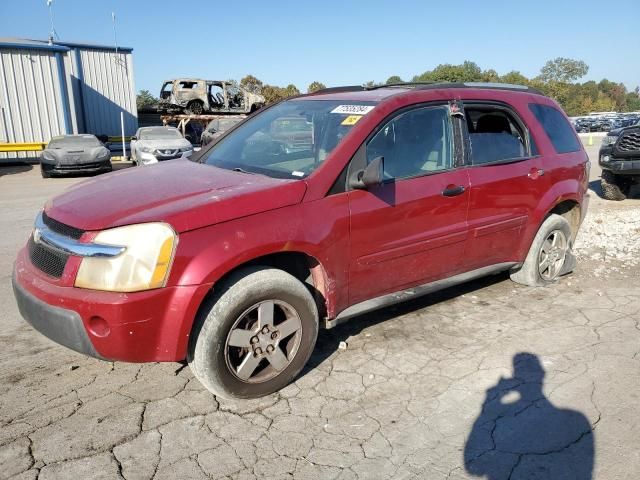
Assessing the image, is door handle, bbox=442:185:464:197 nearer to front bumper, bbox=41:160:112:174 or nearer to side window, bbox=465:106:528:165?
side window, bbox=465:106:528:165

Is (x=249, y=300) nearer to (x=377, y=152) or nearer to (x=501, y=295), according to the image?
(x=377, y=152)

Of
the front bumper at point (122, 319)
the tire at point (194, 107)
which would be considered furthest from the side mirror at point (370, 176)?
the tire at point (194, 107)

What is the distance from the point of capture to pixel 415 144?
3719mm

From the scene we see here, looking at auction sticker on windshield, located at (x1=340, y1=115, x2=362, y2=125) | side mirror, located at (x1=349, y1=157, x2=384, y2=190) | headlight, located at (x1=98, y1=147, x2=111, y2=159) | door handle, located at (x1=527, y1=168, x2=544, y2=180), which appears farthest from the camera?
headlight, located at (x1=98, y1=147, x2=111, y2=159)

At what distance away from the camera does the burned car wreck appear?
87.9 feet

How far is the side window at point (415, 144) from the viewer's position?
3.54m

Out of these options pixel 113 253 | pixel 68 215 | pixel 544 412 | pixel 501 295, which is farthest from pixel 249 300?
pixel 501 295

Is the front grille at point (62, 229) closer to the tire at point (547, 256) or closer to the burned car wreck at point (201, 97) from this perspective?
the tire at point (547, 256)

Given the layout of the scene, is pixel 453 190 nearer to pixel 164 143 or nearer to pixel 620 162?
pixel 620 162

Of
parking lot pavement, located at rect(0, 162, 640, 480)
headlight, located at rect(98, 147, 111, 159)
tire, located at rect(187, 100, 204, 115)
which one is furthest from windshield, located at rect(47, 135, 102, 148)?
parking lot pavement, located at rect(0, 162, 640, 480)

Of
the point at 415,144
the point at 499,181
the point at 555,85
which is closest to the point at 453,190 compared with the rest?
the point at 415,144

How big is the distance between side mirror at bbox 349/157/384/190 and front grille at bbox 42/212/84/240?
5.23ft

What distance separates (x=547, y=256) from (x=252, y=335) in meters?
3.20

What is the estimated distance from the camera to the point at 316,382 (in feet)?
10.7
